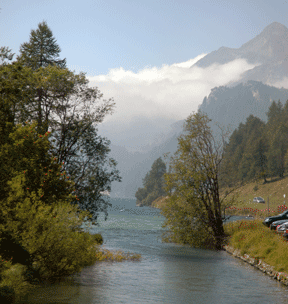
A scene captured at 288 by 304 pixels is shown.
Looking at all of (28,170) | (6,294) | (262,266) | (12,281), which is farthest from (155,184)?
(6,294)

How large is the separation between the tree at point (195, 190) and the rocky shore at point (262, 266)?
384 centimetres

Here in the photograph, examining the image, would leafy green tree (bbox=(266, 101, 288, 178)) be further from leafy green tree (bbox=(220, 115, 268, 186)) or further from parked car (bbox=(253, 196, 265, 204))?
parked car (bbox=(253, 196, 265, 204))

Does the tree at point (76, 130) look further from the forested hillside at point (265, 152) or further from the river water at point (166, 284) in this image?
the forested hillside at point (265, 152)

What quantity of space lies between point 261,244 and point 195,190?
35.0ft

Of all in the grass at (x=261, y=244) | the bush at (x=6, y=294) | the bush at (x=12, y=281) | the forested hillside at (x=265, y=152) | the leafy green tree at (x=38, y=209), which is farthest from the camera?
the forested hillside at (x=265, y=152)

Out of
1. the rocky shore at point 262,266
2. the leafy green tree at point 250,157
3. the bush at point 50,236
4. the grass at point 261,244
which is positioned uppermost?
the leafy green tree at point 250,157

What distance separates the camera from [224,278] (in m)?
23.6

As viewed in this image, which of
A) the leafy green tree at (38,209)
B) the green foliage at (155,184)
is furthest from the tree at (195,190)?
the green foliage at (155,184)

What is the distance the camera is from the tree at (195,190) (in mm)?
37938

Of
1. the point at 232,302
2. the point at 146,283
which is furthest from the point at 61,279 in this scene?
the point at 232,302

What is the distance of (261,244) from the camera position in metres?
29.3

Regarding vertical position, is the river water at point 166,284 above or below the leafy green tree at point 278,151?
below

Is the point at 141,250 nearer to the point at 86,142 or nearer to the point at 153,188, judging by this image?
the point at 86,142

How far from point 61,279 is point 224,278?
34.4ft
